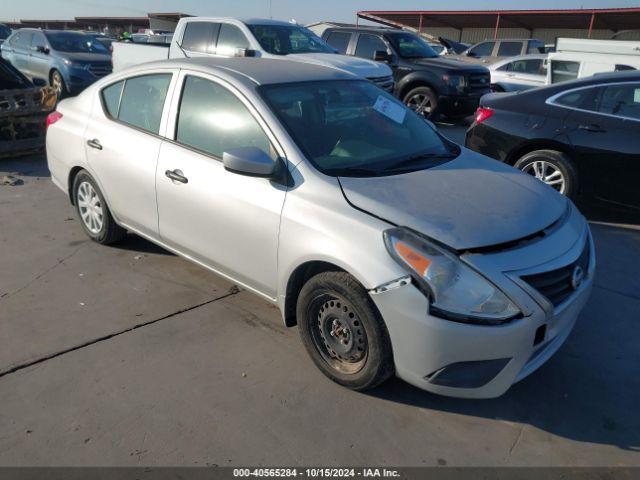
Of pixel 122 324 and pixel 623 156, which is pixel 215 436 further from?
pixel 623 156

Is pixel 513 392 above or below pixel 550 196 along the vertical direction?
below

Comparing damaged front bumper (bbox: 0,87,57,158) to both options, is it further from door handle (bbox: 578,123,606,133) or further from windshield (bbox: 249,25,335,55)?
door handle (bbox: 578,123,606,133)

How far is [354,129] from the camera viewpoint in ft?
11.7

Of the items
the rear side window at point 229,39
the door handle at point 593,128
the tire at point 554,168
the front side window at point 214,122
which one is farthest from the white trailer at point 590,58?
the front side window at point 214,122

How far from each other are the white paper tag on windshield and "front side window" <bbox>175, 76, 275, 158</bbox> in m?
1.02

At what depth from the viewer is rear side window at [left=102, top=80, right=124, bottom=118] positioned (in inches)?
172

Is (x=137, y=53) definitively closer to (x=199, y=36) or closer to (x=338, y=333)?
(x=199, y=36)

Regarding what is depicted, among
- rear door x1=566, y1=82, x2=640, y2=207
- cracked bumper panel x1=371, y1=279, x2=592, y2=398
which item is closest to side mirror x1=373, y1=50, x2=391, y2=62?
rear door x1=566, y1=82, x2=640, y2=207

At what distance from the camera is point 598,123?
535 cm

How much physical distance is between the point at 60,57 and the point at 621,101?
41.3 ft

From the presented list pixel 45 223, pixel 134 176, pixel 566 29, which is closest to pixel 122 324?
pixel 134 176

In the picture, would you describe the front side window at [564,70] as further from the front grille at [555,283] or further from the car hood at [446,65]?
the front grille at [555,283]

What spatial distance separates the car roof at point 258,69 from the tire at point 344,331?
1.49m

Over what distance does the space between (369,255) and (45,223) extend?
4063mm
